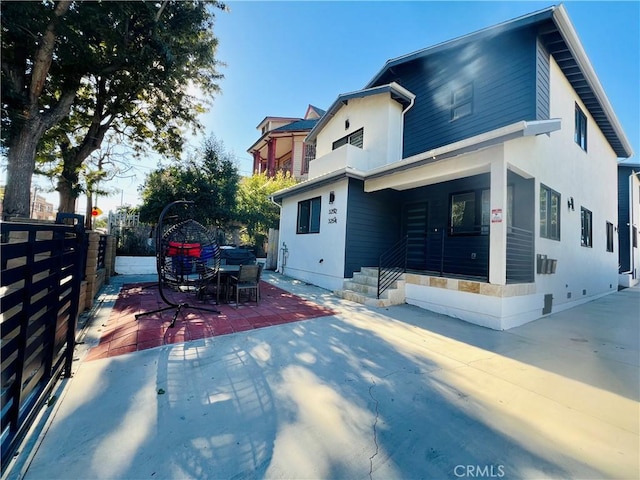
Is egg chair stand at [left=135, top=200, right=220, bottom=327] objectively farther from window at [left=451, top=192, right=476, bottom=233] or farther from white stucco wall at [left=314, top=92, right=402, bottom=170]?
window at [left=451, top=192, right=476, bottom=233]

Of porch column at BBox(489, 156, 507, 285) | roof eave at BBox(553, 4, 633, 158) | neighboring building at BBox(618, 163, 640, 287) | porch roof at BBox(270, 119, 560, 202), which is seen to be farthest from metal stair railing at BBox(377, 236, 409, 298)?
neighboring building at BBox(618, 163, 640, 287)

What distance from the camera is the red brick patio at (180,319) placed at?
125 inches

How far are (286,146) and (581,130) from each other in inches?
639

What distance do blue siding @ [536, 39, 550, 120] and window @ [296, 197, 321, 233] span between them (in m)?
5.82

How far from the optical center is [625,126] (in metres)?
9.26

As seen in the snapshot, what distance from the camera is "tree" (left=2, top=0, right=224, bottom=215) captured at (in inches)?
247

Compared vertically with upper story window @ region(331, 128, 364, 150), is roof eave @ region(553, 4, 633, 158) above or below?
above

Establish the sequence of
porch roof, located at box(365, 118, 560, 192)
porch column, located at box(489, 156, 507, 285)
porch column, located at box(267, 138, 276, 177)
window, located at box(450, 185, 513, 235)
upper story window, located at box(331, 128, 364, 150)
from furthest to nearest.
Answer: porch column, located at box(267, 138, 276, 177) → upper story window, located at box(331, 128, 364, 150) → window, located at box(450, 185, 513, 235) → porch column, located at box(489, 156, 507, 285) → porch roof, located at box(365, 118, 560, 192)

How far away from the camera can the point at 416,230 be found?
7789 mm

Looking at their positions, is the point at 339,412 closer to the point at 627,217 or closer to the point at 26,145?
the point at 26,145

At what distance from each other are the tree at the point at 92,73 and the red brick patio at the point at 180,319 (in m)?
5.11

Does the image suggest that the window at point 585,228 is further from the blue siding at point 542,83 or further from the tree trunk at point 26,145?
the tree trunk at point 26,145

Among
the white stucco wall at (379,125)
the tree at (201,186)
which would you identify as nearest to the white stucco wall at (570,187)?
the white stucco wall at (379,125)

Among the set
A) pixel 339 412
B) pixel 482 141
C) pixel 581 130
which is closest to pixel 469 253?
pixel 482 141
